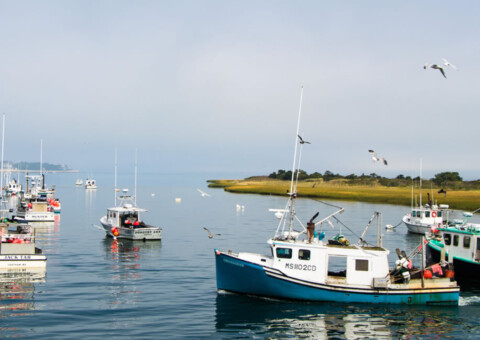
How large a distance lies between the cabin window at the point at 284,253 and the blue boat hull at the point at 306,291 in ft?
2.87

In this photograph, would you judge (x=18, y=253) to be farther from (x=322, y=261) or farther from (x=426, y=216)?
(x=426, y=216)

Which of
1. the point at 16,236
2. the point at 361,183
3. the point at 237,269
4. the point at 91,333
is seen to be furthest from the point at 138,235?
the point at 361,183

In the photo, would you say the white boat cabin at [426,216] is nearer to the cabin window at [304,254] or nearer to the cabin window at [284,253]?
the cabin window at [304,254]

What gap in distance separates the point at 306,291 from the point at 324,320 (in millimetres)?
2277

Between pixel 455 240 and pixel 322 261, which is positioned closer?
pixel 322 261

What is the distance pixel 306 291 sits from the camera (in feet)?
92.4

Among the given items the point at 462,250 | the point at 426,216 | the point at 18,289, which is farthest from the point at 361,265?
the point at 426,216

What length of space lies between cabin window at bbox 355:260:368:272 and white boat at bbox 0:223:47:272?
19.5 meters

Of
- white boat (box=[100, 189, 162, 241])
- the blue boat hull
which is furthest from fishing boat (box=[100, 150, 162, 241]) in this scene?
the blue boat hull

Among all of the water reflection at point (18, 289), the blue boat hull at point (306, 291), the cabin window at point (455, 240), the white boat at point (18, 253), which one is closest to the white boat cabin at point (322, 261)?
the blue boat hull at point (306, 291)

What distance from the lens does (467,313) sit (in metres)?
28.4

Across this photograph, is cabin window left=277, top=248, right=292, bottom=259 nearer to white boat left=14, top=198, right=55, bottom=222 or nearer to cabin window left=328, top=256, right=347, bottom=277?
cabin window left=328, top=256, right=347, bottom=277

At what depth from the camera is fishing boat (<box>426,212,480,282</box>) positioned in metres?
35.6

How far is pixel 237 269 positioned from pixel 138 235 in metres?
25.0
